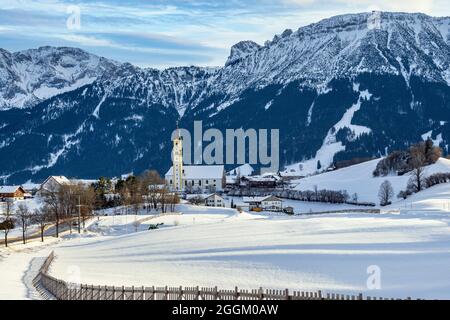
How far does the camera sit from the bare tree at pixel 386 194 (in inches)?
5389

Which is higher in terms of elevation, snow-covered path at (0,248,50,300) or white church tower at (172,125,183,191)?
white church tower at (172,125,183,191)

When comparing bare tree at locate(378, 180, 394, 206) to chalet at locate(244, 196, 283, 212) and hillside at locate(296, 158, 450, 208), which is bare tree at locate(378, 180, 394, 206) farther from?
chalet at locate(244, 196, 283, 212)

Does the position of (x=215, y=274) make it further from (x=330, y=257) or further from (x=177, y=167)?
(x=177, y=167)

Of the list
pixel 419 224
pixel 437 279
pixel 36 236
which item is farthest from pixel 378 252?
pixel 36 236

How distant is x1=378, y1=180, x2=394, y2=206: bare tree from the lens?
136875mm

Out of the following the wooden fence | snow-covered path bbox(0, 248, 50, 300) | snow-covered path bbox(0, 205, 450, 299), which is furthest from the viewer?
snow-covered path bbox(0, 205, 450, 299)

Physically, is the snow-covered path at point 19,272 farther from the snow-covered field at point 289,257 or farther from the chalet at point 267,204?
the chalet at point 267,204

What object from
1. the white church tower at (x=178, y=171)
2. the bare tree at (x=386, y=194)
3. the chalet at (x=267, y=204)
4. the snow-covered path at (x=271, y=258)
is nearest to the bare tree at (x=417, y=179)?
the bare tree at (x=386, y=194)

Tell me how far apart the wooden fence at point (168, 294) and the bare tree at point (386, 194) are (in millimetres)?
103766

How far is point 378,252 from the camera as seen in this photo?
47844mm

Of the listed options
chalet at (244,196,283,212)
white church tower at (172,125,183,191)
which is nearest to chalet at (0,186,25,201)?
white church tower at (172,125,183,191)

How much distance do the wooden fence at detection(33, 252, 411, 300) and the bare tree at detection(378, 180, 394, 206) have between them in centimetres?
10377

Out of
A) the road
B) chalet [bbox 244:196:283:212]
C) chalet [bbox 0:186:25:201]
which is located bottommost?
the road
